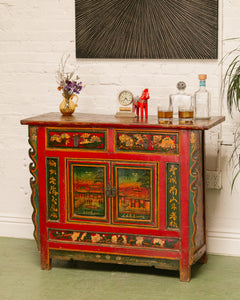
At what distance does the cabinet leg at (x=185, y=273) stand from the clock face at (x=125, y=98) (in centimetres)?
124

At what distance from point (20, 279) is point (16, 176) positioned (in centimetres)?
116

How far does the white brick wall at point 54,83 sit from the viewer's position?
4398 millimetres

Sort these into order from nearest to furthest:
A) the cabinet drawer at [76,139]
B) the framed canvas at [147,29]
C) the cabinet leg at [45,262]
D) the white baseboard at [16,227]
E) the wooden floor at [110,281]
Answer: the wooden floor at [110,281] < the cabinet drawer at [76,139] < the cabinet leg at [45,262] < the framed canvas at [147,29] < the white baseboard at [16,227]

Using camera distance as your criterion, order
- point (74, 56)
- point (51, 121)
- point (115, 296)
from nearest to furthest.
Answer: point (115, 296)
point (51, 121)
point (74, 56)

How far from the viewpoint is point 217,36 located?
427 centimetres

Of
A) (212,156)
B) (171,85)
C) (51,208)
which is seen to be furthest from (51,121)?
(212,156)

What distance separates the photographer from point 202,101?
406cm

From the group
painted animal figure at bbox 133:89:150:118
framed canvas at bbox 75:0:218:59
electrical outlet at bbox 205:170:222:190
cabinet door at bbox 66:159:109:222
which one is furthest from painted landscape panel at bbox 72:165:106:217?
framed canvas at bbox 75:0:218:59

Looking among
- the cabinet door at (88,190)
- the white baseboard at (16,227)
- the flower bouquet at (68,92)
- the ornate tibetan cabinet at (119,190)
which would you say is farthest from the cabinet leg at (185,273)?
the white baseboard at (16,227)

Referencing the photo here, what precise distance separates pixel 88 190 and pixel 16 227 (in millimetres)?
1199

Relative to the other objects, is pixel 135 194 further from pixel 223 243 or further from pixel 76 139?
pixel 223 243

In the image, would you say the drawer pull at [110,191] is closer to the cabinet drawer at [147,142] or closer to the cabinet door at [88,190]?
the cabinet door at [88,190]

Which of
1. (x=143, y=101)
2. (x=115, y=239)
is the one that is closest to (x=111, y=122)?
(x=143, y=101)

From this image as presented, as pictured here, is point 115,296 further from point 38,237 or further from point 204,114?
point 204,114
